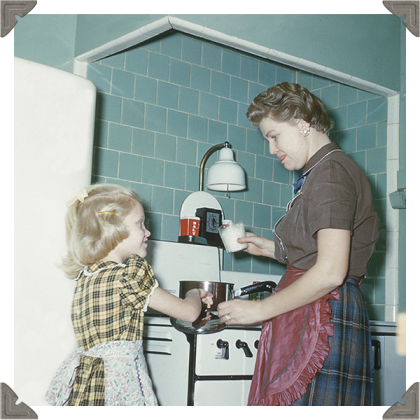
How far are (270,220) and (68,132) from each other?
2.07 metres

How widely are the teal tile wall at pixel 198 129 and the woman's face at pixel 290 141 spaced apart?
4.44ft

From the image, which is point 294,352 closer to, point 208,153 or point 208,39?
point 208,39

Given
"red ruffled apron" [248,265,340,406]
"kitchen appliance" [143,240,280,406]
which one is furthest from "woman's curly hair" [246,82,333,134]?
"kitchen appliance" [143,240,280,406]

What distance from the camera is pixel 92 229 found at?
169 centimetres

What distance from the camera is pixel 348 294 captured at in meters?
1.53

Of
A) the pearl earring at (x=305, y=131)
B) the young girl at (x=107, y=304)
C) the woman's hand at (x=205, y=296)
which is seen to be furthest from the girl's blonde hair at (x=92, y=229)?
the pearl earring at (x=305, y=131)

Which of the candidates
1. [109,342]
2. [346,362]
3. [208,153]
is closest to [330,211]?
[346,362]

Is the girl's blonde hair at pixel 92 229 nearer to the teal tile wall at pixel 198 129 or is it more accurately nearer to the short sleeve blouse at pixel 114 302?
the short sleeve blouse at pixel 114 302

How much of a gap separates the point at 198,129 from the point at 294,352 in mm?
1991

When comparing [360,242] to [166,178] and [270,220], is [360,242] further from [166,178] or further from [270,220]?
[270,220]

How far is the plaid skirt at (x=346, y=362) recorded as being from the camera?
1455 mm

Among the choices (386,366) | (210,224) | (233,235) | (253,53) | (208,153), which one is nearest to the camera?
(233,235)

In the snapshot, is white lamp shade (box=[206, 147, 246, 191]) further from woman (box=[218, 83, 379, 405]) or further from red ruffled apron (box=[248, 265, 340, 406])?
red ruffled apron (box=[248, 265, 340, 406])
